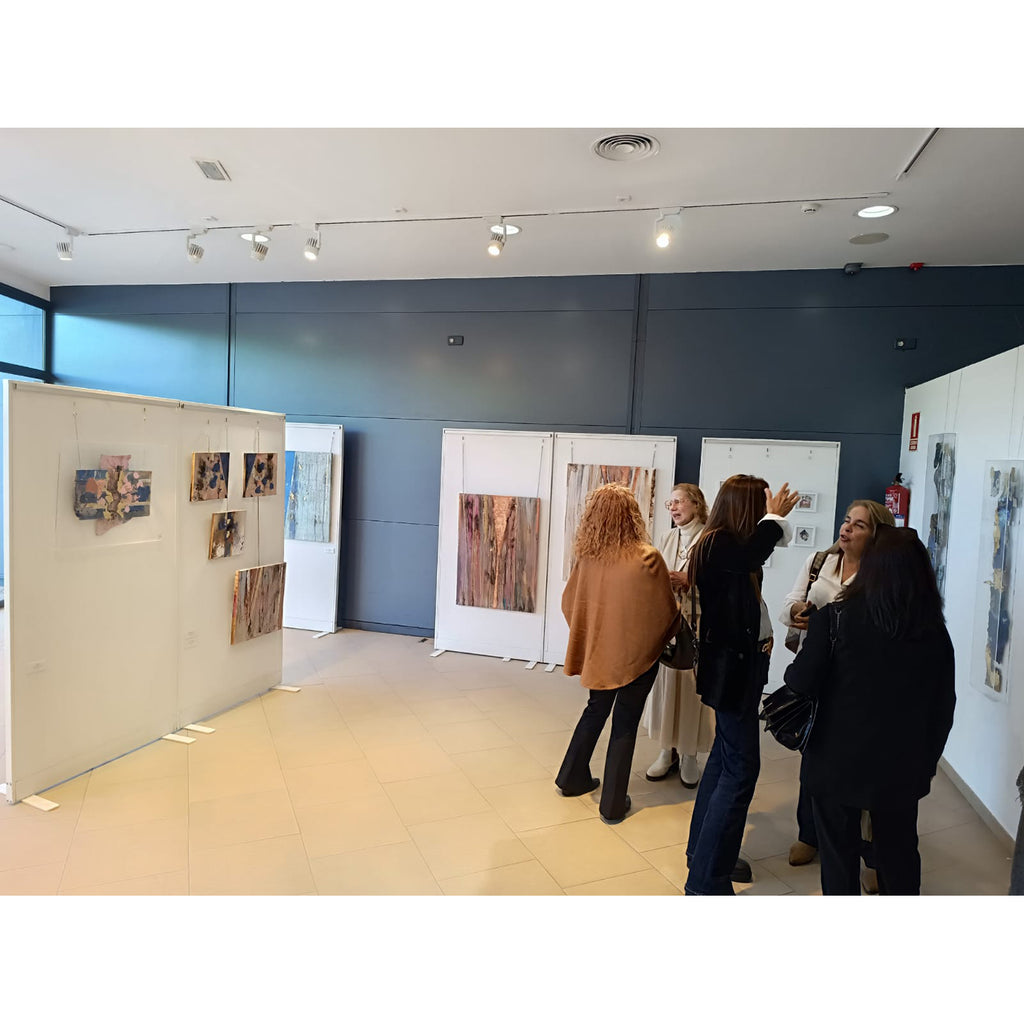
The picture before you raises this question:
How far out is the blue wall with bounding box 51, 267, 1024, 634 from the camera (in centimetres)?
518

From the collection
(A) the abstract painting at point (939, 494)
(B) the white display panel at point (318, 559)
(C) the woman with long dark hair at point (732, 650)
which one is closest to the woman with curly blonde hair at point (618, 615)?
(C) the woman with long dark hair at point (732, 650)

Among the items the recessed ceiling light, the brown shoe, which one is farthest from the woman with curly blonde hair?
the recessed ceiling light

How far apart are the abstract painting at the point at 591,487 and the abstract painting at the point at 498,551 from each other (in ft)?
0.84

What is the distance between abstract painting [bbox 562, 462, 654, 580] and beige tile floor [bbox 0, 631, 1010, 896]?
1.55 meters

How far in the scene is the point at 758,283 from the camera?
5391mm

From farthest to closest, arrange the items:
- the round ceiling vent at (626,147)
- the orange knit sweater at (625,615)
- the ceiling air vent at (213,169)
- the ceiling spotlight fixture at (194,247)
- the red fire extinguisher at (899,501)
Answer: the ceiling spotlight fixture at (194,247)
the red fire extinguisher at (899,501)
the ceiling air vent at (213,169)
the round ceiling vent at (626,147)
the orange knit sweater at (625,615)

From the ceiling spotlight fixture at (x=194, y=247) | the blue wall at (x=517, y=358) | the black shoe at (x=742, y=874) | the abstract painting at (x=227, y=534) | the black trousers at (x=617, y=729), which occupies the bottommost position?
the black shoe at (x=742, y=874)

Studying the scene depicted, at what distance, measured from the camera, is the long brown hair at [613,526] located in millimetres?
3055

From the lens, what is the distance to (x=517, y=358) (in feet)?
19.6

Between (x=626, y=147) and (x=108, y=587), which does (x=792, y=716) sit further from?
(x=108, y=587)

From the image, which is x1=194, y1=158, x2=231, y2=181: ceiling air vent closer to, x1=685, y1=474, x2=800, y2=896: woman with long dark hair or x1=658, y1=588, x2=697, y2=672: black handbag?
x1=685, y1=474, x2=800, y2=896: woman with long dark hair

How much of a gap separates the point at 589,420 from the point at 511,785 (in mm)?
3252

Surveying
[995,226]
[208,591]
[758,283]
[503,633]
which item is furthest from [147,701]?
[995,226]

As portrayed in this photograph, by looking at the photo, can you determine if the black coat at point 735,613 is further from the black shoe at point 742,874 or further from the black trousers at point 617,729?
the black shoe at point 742,874
